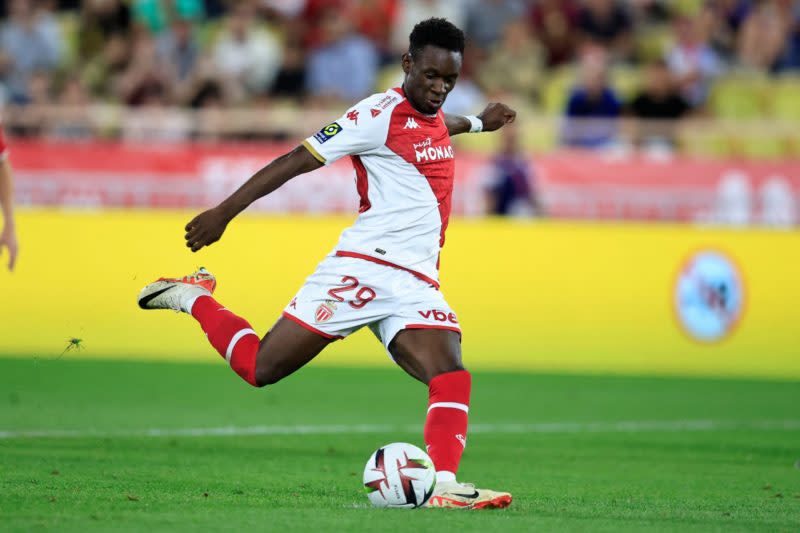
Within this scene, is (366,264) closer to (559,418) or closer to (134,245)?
(559,418)

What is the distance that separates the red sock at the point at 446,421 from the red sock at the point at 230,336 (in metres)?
0.97

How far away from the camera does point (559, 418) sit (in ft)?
38.2

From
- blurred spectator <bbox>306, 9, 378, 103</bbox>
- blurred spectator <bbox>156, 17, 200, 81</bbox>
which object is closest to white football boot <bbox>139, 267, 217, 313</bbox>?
blurred spectator <bbox>306, 9, 378, 103</bbox>

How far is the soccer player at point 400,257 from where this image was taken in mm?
6918

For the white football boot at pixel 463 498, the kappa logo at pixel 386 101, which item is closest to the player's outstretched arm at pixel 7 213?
the kappa logo at pixel 386 101

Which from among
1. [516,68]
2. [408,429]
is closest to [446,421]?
[408,429]

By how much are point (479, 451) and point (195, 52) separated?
11.3m

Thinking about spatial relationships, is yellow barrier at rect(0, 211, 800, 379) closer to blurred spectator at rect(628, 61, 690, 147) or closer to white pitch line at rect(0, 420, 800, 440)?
blurred spectator at rect(628, 61, 690, 147)

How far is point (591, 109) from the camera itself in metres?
17.7

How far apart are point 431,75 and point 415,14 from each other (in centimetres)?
1332

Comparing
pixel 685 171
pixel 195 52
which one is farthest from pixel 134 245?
pixel 685 171

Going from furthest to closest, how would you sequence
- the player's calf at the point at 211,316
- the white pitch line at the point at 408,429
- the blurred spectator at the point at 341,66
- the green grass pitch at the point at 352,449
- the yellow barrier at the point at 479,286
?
the blurred spectator at the point at 341,66, the yellow barrier at the point at 479,286, the white pitch line at the point at 408,429, the player's calf at the point at 211,316, the green grass pitch at the point at 352,449

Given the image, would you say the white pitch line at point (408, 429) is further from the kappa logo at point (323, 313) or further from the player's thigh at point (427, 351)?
the player's thigh at point (427, 351)

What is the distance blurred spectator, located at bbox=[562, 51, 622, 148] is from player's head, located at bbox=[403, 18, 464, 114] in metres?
10.3
